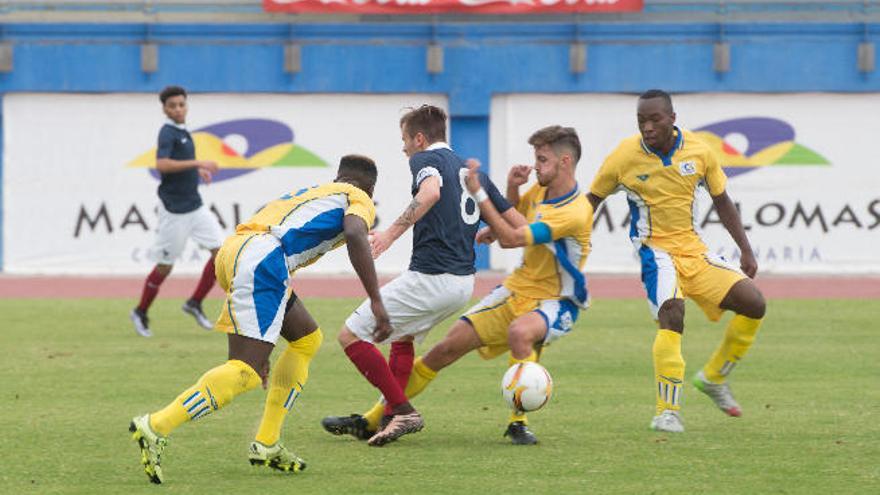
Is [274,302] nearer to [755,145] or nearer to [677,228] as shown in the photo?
[677,228]

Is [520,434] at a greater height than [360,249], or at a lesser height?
lesser

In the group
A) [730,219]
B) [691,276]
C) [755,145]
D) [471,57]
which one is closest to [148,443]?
[691,276]


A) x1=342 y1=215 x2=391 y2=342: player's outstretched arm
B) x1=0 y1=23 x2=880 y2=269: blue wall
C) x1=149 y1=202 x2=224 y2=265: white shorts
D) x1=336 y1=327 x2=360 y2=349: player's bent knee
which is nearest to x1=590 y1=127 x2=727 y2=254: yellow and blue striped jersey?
x1=336 y1=327 x2=360 y2=349: player's bent knee

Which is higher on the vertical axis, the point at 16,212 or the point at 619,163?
the point at 619,163

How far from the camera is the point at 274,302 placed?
A: 7.88 metres

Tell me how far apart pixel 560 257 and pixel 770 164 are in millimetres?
18425

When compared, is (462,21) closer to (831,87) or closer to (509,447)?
(831,87)

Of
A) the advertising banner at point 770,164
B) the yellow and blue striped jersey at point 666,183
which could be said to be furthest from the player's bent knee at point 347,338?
the advertising banner at point 770,164

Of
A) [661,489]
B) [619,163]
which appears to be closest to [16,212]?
[619,163]

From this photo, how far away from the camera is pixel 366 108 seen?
2733cm

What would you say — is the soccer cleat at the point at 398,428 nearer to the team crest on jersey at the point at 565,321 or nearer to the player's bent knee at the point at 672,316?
the team crest on jersey at the point at 565,321

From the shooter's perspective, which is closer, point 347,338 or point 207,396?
point 207,396

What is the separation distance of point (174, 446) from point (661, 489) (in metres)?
2.85

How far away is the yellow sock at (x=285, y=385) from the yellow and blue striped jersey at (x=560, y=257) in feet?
5.36
